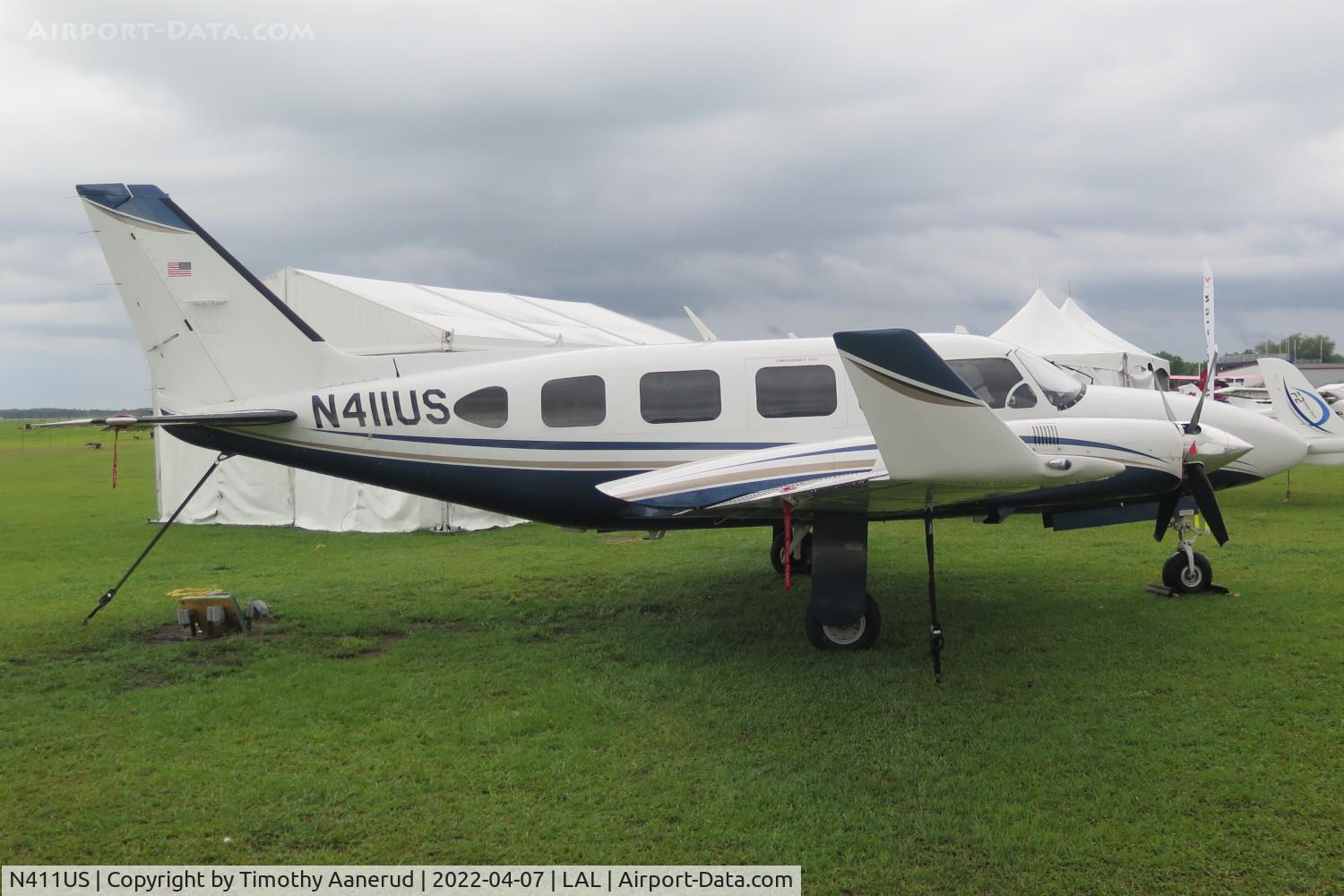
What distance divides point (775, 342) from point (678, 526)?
7.13 ft

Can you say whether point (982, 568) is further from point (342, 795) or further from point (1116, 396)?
point (342, 795)

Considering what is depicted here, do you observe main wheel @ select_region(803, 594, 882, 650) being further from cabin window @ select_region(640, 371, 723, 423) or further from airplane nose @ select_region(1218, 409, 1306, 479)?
airplane nose @ select_region(1218, 409, 1306, 479)

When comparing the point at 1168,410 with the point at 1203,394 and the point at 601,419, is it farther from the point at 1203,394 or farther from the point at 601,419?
the point at 601,419

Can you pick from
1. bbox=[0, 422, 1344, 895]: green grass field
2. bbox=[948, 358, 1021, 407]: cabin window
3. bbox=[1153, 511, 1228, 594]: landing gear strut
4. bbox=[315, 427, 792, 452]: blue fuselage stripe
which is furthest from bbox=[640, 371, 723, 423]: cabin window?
bbox=[1153, 511, 1228, 594]: landing gear strut

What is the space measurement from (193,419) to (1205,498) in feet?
31.9

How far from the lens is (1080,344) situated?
826 inches

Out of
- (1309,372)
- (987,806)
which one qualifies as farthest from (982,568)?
(1309,372)

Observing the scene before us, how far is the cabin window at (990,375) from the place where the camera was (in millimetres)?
8930

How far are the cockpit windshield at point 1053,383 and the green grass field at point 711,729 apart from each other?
7.22ft

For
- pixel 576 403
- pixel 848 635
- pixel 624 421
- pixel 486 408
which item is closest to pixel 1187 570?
pixel 848 635

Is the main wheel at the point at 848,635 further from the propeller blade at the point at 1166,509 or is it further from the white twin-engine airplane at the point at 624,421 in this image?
the propeller blade at the point at 1166,509

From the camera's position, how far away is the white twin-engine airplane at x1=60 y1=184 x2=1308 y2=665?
8.05m

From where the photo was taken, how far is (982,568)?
455 inches

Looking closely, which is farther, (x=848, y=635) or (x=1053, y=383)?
(x=1053, y=383)
